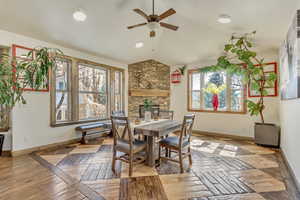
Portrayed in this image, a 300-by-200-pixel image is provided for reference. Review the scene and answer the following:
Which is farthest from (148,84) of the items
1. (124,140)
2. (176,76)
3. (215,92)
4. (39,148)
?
(39,148)

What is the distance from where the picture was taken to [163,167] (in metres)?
2.85

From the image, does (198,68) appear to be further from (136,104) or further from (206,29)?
(136,104)

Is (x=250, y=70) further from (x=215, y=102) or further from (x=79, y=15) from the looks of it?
(x=79, y=15)

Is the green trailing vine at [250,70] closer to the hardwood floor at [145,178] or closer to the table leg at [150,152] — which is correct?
the hardwood floor at [145,178]

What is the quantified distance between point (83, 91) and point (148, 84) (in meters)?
2.45

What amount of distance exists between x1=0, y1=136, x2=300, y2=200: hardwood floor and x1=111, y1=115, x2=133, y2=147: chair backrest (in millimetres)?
557

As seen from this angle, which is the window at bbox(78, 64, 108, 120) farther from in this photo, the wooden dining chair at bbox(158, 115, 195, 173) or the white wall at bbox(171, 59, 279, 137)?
the wooden dining chair at bbox(158, 115, 195, 173)

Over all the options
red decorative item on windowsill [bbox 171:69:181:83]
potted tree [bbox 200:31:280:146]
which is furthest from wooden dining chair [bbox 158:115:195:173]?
red decorative item on windowsill [bbox 171:69:181:83]

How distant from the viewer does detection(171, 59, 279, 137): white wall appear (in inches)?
173

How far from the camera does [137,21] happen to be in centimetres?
375

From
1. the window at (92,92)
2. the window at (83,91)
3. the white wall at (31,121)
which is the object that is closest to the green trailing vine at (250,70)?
the window at (83,91)

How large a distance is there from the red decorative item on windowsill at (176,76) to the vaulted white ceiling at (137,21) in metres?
1.38

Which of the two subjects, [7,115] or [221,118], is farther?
[221,118]

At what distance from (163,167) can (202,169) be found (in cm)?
68
